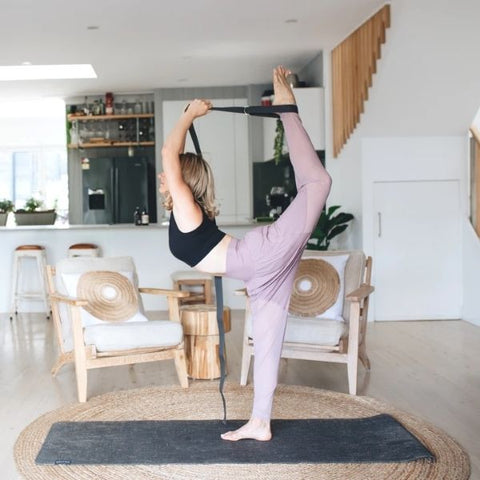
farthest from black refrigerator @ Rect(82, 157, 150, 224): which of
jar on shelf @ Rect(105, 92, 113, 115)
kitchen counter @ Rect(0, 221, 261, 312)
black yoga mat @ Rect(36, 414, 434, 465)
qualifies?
black yoga mat @ Rect(36, 414, 434, 465)

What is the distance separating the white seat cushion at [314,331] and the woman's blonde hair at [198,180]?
4.55ft

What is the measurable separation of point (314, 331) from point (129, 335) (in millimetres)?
1067

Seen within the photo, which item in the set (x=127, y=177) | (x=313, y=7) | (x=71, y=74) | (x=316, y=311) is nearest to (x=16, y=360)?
(x=316, y=311)

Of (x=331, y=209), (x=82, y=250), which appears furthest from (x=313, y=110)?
(x=82, y=250)

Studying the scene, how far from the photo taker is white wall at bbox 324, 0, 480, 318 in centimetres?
526

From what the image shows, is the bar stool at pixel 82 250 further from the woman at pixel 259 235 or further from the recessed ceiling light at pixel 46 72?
the woman at pixel 259 235

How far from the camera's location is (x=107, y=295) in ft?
15.2

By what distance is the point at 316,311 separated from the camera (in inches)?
183

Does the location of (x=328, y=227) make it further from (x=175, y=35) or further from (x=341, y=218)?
(x=175, y=35)

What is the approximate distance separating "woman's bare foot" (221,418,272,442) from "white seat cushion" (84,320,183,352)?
1.08m

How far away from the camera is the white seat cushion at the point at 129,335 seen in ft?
Result: 13.4

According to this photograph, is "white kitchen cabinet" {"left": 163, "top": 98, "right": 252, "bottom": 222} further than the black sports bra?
Yes

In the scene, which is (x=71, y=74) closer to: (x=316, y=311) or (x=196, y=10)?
(x=196, y=10)

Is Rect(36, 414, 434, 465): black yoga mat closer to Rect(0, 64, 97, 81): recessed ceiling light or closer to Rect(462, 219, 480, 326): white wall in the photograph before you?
Rect(462, 219, 480, 326): white wall
